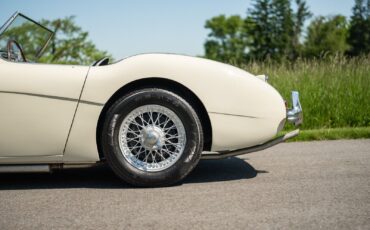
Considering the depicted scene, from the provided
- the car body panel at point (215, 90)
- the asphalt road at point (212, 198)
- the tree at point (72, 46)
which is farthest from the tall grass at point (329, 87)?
the tree at point (72, 46)

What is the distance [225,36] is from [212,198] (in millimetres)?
81398

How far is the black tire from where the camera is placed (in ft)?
11.7

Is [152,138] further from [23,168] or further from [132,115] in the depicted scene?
[23,168]

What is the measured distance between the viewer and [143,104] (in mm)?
3584

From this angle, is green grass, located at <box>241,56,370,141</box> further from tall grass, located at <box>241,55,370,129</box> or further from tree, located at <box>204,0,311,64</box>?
tree, located at <box>204,0,311,64</box>

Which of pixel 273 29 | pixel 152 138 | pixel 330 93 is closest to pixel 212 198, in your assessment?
pixel 152 138

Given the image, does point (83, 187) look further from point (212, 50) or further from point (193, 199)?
point (212, 50)

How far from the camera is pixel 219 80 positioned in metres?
3.61

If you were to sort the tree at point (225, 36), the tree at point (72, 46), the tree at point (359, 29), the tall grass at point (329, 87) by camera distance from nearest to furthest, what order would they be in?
the tall grass at point (329, 87)
the tree at point (72, 46)
the tree at point (359, 29)
the tree at point (225, 36)

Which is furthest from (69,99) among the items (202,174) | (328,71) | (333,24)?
(333,24)

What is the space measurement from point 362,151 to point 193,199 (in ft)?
A: 8.71

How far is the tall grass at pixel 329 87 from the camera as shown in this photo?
23.7 feet

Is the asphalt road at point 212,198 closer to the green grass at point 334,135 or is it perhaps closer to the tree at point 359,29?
the green grass at point 334,135

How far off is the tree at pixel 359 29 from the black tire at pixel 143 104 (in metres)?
67.2
